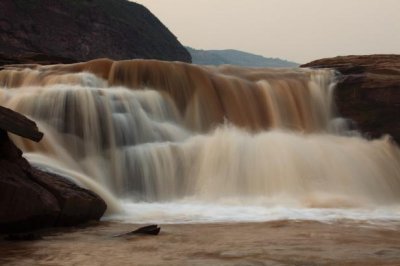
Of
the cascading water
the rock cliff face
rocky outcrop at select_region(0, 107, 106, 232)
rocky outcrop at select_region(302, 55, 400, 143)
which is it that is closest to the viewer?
rocky outcrop at select_region(0, 107, 106, 232)

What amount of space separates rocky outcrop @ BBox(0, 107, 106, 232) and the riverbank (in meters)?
0.31

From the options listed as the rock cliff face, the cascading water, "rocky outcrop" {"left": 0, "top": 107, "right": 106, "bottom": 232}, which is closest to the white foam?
the cascading water

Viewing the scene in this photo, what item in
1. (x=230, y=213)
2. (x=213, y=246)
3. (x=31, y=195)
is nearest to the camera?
(x=213, y=246)

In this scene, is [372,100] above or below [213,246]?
above

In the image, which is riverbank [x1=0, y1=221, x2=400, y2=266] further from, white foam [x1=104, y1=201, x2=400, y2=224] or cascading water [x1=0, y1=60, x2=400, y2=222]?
cascading water [x1=0, y1=60, x2=400, y2=222]

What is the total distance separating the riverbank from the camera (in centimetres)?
577

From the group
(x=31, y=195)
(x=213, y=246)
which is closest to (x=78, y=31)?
(x=31, y=195)

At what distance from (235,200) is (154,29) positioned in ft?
250

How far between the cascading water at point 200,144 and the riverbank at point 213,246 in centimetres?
167

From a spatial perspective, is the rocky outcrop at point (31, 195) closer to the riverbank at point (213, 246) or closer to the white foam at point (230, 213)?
the riverbank at point (213, 246)

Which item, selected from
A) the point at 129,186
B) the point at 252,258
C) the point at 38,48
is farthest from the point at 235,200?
the point at 38,48

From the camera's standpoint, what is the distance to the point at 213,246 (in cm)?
668

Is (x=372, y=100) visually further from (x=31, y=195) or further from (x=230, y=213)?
(x=31, y=195)

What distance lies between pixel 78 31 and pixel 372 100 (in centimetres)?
5285
